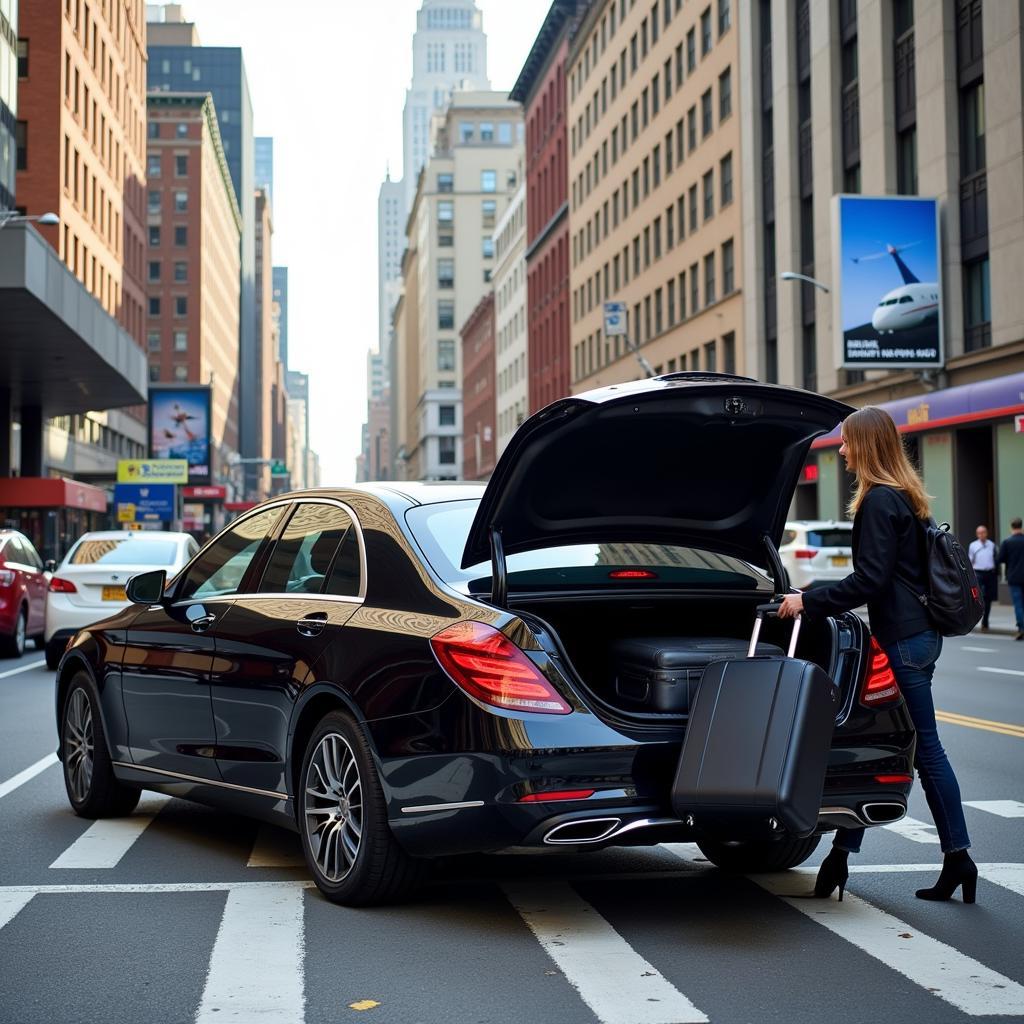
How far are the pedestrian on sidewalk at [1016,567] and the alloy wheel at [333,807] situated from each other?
20.1 m

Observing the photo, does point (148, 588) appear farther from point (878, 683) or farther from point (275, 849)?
point (878, 683)

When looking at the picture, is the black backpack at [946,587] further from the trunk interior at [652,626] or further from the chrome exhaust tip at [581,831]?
the chrome exhaust tip at [581,831]

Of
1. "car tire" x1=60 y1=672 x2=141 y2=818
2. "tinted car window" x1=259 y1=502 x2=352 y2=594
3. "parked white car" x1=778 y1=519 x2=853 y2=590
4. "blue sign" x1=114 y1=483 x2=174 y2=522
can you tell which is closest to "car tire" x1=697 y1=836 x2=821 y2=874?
"tinted car window" x1=259 y1=502 x2=352 y2=594

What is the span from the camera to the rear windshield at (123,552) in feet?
62.9

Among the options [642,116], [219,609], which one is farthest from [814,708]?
[642,116]

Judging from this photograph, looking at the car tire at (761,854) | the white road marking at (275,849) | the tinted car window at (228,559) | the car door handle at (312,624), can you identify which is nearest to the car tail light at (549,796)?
the car door handle at (312,624)

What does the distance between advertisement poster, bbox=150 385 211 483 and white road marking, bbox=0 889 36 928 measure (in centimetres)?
9360

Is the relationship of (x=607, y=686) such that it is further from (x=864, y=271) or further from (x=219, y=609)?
(x=864, y=271)

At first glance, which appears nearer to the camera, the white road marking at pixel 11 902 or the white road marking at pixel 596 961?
the white road marking at pixel 596 961

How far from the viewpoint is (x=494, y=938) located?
5.69 metres

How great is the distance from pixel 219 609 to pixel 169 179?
413 feet

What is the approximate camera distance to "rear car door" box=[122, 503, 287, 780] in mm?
7246

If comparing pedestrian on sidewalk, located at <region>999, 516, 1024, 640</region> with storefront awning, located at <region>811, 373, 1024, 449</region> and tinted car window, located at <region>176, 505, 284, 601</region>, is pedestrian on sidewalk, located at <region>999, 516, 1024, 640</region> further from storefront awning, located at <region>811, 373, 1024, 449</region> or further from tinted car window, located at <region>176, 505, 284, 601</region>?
tinted car window, located at <region>176, 505, 284, 601</region>

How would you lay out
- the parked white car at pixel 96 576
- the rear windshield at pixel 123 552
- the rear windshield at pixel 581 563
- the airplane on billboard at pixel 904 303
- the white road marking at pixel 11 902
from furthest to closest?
the airplane on billboard at pixel 904 303 < the rear windshield at pixel 123 552 < the parked white car at pixel 96 576 < the rear windshield at pixel 581 563 < the white road marking at pixel 11 902
